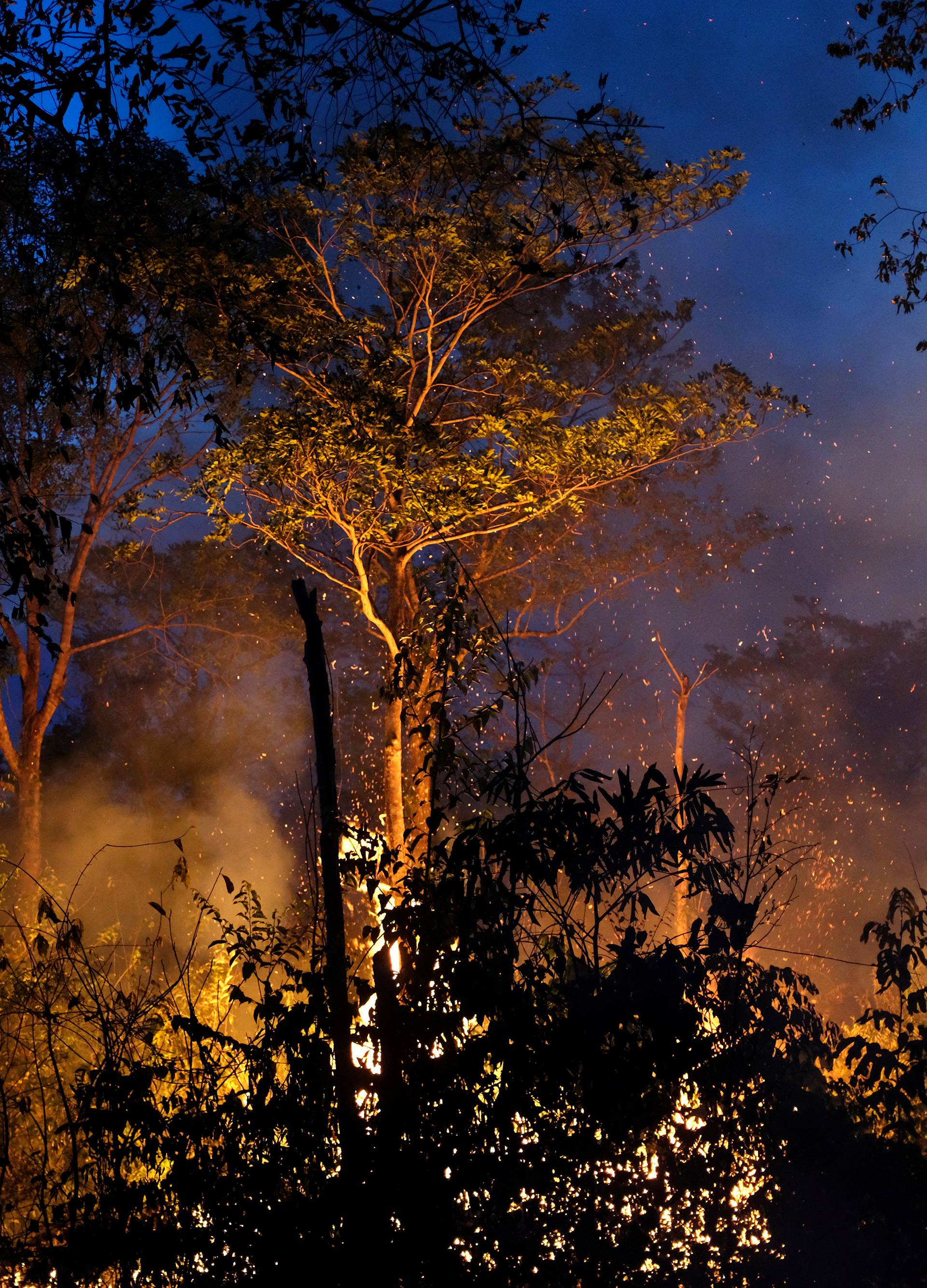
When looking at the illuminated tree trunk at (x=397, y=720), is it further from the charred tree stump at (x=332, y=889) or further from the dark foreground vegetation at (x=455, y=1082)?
the charred tree stump at (x=332, y=889)

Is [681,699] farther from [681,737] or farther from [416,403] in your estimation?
[416,403]

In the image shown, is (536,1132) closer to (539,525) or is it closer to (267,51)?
(267,51)

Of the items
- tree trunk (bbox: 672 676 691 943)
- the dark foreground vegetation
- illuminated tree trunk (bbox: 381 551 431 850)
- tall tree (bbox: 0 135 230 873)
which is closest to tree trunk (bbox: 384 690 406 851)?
illuminated tree trunk (bbox: 381 551 431 850)

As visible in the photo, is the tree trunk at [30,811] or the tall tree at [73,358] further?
the tree trunk at [30,811]

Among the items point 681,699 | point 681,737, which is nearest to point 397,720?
point 681,699

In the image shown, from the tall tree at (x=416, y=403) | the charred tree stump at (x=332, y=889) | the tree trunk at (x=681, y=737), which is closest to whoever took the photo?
the charred tree stump at (x=332, y=889)

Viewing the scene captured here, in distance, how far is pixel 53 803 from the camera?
20.5 meters

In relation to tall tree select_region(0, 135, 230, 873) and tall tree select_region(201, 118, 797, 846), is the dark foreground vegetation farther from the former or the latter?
tall tree select_region(201, 118, 797, 846)

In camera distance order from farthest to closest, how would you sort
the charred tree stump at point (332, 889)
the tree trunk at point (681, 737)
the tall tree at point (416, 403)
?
1. the tree trunk at point (681, 737)
2. the tall tree at point (416, 403)
3. the charred tree stump at point (332, 889)

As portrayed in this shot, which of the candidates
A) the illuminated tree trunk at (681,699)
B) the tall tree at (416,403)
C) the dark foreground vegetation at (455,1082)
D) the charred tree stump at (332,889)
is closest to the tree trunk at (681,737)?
the illuminated tree trunk at (681,699)

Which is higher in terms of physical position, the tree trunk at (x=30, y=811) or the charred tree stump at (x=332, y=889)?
the tree trunk at (x=30, y=811)

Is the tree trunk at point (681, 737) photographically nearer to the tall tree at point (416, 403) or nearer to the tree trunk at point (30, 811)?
the tall tree at point (416, 403)

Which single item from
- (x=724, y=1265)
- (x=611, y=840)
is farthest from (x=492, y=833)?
(x=724, y=1265)

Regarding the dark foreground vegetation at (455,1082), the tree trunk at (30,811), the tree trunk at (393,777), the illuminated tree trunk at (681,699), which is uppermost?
the illuminated tree trunk at (681,699)
